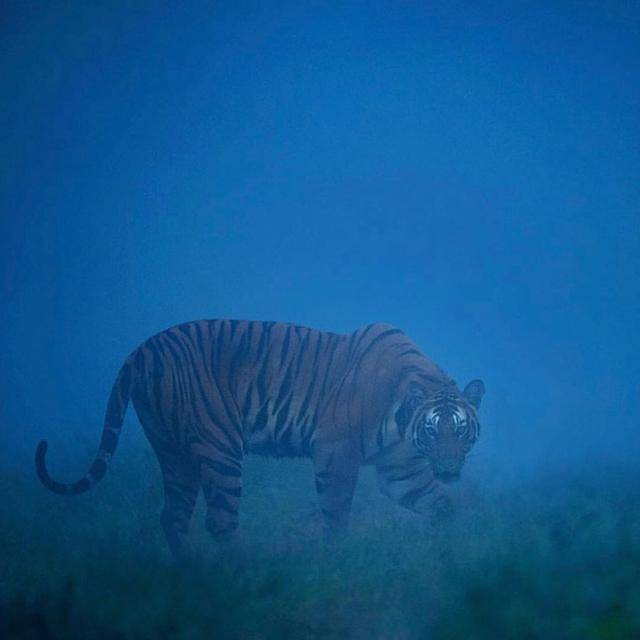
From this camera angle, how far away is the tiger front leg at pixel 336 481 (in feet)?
15.6

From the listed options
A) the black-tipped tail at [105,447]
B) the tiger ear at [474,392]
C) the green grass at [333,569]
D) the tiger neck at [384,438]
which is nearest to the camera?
the green grass at [333,569]

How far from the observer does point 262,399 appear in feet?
16.2

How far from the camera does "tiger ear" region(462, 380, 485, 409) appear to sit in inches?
195

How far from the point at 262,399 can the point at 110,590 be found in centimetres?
147

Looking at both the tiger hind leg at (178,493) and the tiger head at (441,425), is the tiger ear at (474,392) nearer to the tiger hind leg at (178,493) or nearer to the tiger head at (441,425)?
the tiger head at (441,425)

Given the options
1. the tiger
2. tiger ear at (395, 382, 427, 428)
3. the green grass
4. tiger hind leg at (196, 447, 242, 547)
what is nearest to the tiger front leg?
the tiger

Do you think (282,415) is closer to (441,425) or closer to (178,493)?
(178,493)

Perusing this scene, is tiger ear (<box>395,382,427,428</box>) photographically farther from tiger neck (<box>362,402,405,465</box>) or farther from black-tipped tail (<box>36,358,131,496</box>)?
black-tipped tail (<box>36,358,131,496</box>)

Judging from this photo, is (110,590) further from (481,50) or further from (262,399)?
(481,50)

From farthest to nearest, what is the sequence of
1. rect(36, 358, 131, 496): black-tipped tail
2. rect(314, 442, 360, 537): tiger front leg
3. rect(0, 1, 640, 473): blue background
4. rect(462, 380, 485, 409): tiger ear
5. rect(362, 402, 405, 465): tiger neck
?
rect(0, 1, 640, 473): blue background
rect(462, 380, 485, 409): tiger ear
rect(362, 402, 405, 465): tiger neck
rect(314, 442, 360, 537): tiger front leg
rect(36, 358, 131, 496): black-tipped tail

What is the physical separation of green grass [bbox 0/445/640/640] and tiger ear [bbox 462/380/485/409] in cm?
61

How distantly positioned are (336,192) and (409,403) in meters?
1.60

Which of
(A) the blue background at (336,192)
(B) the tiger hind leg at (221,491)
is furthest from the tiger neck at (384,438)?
(B) the tiger hind leg at (221,491)

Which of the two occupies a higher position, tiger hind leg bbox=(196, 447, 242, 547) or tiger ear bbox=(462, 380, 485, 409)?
tiger ear bbox=(462, 380, 485, 409)
